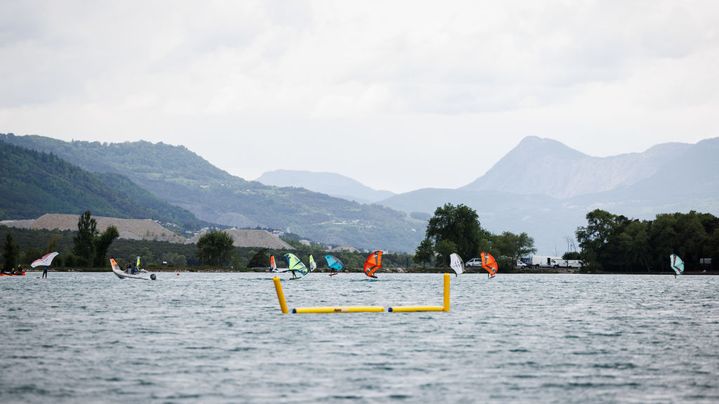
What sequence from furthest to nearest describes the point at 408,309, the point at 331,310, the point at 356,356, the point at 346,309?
the point at 408,309
the point at 346,309
the point at 331,310
the point at 356,356

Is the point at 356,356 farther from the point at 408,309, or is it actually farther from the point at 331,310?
the point at 408,309

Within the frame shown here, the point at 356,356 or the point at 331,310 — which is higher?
the point at 331,310

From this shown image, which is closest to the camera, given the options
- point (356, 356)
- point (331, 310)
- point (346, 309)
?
point (356, 356)

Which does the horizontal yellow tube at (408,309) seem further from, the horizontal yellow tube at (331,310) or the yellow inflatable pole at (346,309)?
the horizontal yellow tube at (331,310)

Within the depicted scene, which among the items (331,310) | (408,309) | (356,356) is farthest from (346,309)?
(356,356)

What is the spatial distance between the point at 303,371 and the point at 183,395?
868 cm

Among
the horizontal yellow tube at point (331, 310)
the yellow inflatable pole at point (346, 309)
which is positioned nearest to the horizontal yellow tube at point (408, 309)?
the yellow inflatable pole at point (346, 309)

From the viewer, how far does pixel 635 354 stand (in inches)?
2210

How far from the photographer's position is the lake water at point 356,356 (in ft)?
138

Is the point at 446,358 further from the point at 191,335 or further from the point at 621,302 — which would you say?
the point at 621,302

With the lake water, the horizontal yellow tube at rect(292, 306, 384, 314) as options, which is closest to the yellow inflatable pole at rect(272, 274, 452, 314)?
the horizontal yellow tube at rect(292, 306, 384, 314)

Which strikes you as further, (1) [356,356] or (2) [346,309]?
(2) [346,309]

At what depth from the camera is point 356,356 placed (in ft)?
180

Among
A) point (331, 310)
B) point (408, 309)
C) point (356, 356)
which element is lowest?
point (356, 356)
